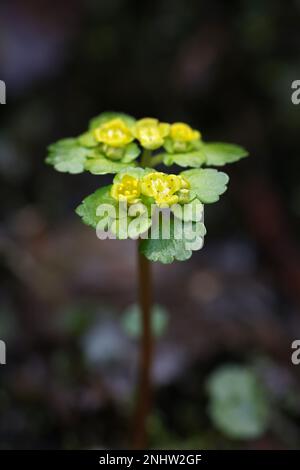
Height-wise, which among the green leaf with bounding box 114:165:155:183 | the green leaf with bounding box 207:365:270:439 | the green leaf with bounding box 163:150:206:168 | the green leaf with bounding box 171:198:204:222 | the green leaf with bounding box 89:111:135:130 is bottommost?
the green leaf with bounding box 207:365:270:439

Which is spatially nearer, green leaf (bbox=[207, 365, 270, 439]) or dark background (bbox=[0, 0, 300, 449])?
green leaf (bbox=[207, 365, 270, 439])

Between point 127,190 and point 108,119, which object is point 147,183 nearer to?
point 127,190

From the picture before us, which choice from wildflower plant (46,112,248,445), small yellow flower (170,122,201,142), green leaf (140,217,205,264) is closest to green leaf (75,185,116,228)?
wildflower plant (46,112,248,445)

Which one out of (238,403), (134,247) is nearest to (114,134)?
(238,403)

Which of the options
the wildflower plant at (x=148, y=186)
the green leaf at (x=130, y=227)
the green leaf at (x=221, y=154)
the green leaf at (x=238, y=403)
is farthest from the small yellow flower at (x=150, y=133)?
the green leaf at (x=238, y=403)

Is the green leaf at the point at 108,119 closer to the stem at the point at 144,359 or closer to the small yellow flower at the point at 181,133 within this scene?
the small yellow flower at the point at 181,133

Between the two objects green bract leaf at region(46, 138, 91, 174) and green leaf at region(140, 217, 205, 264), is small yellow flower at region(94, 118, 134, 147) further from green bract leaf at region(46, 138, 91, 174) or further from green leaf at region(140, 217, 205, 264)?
green leaf at region(140, 217, 205, 264)

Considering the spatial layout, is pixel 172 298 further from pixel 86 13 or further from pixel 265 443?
pixel 86 13

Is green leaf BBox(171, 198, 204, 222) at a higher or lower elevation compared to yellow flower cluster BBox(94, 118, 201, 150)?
lower
